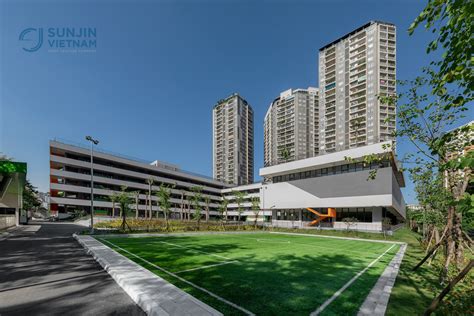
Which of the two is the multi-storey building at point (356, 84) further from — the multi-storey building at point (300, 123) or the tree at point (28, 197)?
the tree at point (28, 197)

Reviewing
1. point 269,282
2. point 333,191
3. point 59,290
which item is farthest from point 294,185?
point 59,290

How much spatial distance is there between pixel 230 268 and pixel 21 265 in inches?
382

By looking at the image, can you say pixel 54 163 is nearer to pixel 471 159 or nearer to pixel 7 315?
pixel 7 315

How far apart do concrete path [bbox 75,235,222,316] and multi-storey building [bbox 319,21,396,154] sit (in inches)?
3179

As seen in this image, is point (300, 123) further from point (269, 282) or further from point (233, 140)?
point (269, 282)

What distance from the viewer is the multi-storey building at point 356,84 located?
82.3 meters

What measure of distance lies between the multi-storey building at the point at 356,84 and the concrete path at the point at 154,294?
80.7m

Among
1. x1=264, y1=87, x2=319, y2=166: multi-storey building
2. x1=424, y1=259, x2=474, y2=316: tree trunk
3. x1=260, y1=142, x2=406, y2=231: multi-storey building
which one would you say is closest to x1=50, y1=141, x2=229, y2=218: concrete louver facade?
x1=260, y1=142, x2=406, y2=231: multi-storey building

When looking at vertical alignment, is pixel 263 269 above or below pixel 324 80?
below

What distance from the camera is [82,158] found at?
6369 centimetres

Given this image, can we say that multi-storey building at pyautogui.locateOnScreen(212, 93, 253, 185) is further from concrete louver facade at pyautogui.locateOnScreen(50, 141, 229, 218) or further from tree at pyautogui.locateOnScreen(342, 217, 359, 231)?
tree at pyautogui.locateOnScreen(342, 217, 359, 231)

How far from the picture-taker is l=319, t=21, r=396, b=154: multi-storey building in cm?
8231

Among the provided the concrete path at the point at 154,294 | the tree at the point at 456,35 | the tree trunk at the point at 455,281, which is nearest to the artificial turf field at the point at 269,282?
the concrete path at the point at 154,294

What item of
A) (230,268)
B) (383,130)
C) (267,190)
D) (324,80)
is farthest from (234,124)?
(230,268)
